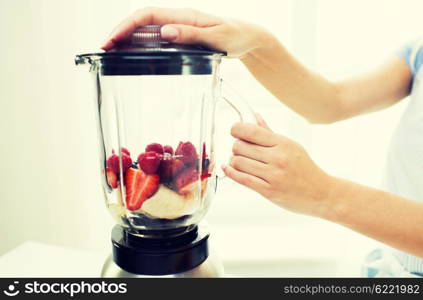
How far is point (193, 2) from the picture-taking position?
3.55 ft

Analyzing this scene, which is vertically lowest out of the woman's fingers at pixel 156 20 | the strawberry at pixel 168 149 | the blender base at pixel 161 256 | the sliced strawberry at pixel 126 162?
the blender base at pixel 161 256

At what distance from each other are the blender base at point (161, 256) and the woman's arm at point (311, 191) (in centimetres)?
11

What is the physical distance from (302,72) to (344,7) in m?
0.42

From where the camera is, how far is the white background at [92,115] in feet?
3.34

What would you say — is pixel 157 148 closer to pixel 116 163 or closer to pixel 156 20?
pixel 116 163

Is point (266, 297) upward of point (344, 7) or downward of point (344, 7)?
downward

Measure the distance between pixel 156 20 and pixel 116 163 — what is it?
216 millimetres

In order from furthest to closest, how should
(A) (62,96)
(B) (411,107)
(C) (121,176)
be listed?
(A) (62,96) < (B) (411,107) < (C) (121,176)

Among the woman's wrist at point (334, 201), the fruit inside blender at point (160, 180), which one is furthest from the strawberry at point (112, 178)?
the woman's wrist at point (334, 201)

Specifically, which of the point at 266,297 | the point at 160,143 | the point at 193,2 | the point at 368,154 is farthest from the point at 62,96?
the point at 368,154

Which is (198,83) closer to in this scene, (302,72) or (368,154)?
(302,72)

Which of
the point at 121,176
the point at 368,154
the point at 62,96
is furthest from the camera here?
the point at 368,154

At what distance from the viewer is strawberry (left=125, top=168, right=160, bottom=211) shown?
47cm

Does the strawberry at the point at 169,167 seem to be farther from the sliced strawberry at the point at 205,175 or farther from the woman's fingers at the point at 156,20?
the woman's fingers at the point at 156,20
